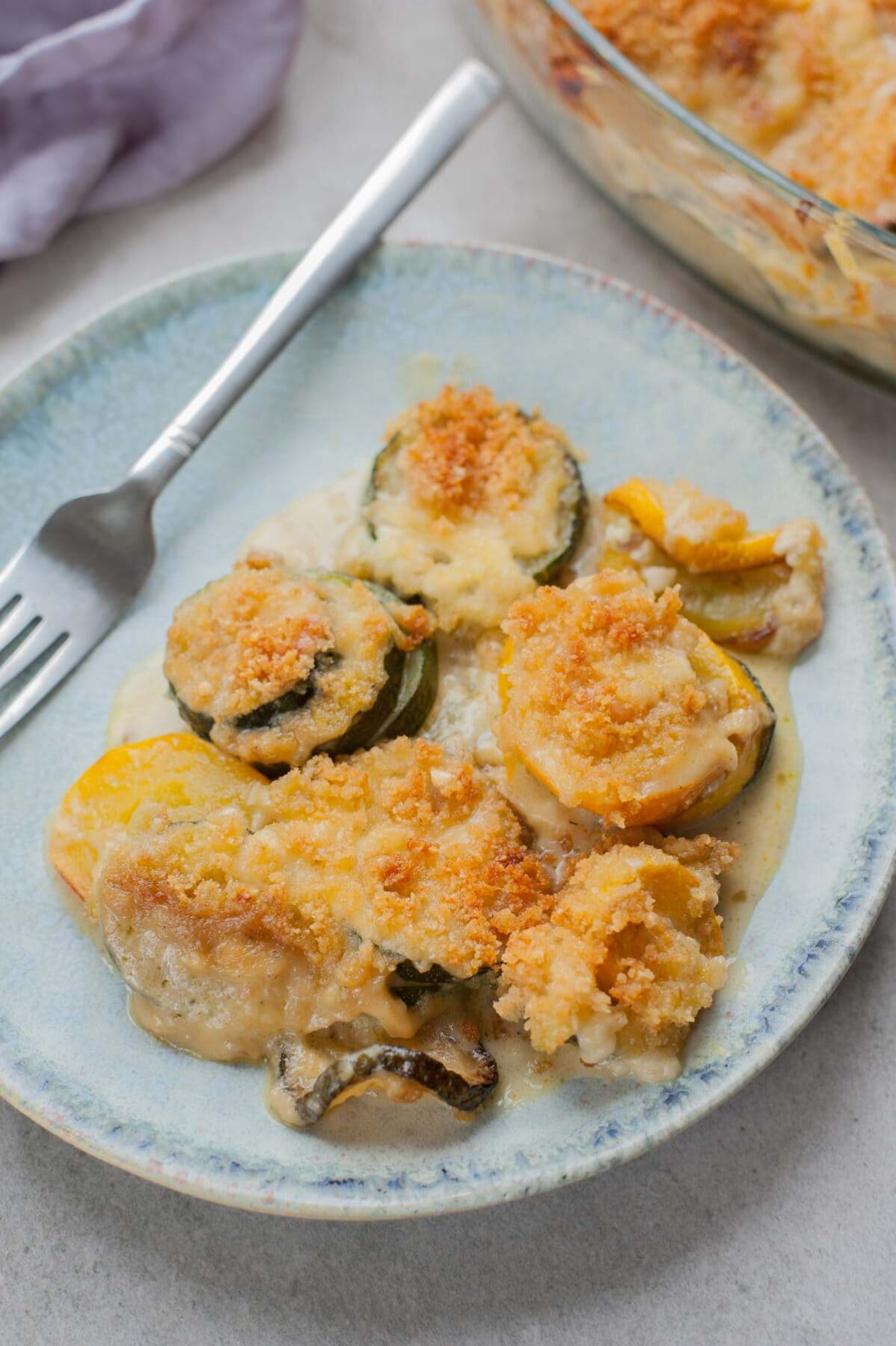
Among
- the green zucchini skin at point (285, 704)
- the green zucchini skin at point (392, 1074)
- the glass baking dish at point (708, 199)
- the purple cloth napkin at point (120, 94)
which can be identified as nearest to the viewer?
the green zucchini skin at point (392, 1074)

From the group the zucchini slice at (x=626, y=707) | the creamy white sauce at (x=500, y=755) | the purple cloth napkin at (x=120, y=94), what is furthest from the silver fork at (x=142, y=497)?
the zucchini slice at (x=626, y=707)

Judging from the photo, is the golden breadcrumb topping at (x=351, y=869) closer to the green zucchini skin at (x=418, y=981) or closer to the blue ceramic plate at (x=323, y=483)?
the green zucchini skin at (x=418, y=981)

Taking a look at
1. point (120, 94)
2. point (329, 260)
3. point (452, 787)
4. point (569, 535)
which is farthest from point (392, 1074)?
point (120, 94)

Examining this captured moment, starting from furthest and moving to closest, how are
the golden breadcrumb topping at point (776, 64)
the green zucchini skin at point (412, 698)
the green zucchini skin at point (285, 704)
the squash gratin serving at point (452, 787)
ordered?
the golden breadcrumb topping at point (776, 64)
the green zucchini skin at point (412, 698)
the green zucchini skin at point (285, 704)
the squash gratin serving at point (452, 787)

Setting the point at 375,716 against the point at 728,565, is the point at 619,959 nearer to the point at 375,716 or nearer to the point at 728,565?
the point at 375,716

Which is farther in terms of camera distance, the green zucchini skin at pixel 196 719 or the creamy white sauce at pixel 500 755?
the green zucchini skin at pixel 196 719

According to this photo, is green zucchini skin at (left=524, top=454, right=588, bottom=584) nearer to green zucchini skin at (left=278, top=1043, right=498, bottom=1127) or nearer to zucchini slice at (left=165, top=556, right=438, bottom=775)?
zucchini slice at (left=165, top=556, right=438, bottom=775)

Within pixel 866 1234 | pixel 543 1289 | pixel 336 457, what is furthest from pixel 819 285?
pixel 543 1289
